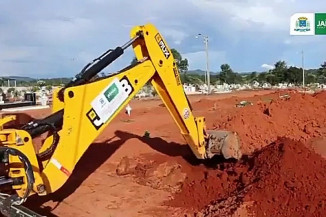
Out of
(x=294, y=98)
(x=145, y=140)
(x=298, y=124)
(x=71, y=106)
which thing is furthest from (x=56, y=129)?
(x=294, y=98)

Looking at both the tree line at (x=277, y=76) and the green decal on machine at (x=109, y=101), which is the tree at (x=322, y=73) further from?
the green decal on machine at (x=109, y=101)

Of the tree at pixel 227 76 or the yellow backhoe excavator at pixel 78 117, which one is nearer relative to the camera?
the yellow backhoe excavator at pixel 78 117

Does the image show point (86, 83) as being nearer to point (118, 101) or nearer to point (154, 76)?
point (118, 101)

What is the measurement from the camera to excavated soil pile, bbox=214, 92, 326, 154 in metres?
14.4

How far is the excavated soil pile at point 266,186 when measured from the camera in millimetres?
6617

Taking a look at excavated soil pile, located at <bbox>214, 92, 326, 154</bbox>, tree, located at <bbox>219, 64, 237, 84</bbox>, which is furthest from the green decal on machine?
tree, located at <bbox>219, 64, 237, 84</bbox>

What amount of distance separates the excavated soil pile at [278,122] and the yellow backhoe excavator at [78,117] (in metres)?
5.38

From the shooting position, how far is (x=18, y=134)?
19.6 feet

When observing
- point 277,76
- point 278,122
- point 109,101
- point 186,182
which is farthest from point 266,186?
point 277,76

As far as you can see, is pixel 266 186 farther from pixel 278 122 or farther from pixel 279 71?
pixel 279 71

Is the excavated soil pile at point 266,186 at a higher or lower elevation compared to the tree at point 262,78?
lower

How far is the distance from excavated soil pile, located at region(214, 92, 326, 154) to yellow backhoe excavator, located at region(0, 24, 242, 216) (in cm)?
538

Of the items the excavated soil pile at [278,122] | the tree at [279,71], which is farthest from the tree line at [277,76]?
the excavated soil pile at [278,122]

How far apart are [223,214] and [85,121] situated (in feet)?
7.54
